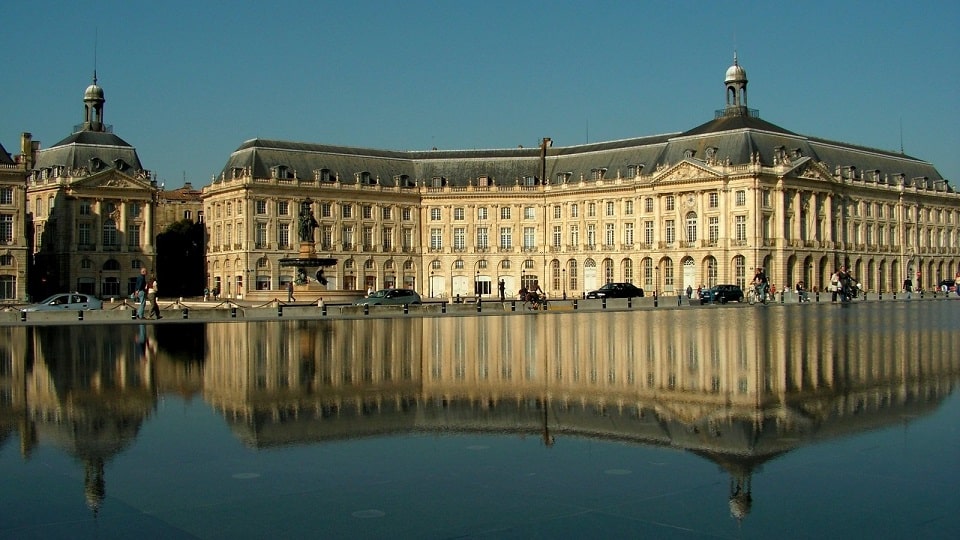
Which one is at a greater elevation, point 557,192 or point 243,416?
point 557,192

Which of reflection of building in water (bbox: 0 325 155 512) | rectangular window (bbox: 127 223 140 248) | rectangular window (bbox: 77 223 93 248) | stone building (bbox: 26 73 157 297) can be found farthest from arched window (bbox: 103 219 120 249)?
A: reflection of building in water (bbox: 0 325 155 512)

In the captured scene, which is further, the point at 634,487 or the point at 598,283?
the point at 598,283

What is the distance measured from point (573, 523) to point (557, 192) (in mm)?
106523

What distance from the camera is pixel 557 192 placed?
114375 mm

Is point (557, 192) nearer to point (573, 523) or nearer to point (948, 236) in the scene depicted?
point (948, 236)

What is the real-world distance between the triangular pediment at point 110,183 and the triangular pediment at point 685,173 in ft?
167

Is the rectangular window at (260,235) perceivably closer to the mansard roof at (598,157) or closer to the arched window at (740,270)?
the mansard roof at (598,157)

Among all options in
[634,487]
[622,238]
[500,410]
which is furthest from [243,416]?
Answer: [622,238]

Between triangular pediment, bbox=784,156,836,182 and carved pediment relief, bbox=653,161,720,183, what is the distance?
7.36m

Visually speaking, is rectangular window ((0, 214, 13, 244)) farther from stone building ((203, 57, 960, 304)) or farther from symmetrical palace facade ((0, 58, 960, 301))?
stone building ((203, 57, 960, 304))

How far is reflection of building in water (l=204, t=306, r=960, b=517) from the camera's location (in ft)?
42.7

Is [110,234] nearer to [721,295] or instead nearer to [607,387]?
[721,295]

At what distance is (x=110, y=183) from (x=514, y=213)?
4092cm

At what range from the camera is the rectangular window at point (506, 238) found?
116 metres
